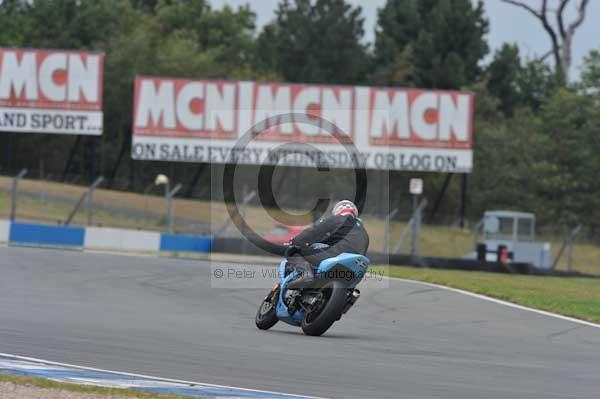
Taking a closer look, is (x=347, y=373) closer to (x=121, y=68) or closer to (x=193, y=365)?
(x=193, y=365)

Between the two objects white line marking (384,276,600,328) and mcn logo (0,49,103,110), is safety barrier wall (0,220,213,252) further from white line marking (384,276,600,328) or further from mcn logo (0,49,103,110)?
white line marking (384,276,600,328)

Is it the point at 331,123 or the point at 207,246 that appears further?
the point at 331,123

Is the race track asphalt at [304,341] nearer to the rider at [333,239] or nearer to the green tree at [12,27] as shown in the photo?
the rider at [333,239]

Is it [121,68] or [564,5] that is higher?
[564,5]

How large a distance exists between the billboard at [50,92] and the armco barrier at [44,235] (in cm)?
1033

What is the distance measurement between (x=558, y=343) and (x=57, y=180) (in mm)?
39597

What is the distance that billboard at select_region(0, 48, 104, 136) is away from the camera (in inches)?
1590

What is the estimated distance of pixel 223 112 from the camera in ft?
134

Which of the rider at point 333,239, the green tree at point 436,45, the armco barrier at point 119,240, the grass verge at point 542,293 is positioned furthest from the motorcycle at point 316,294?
the green tree at point 436,45

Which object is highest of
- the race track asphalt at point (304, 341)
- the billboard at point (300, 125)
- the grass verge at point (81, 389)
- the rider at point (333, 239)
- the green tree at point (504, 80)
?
the green tree at point (504, 80)

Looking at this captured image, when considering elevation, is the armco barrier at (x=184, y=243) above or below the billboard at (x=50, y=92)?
below

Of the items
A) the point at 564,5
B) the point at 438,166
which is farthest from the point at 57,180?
the point at 564,5

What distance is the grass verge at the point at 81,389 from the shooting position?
7.59 m

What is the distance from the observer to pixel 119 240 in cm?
3138
